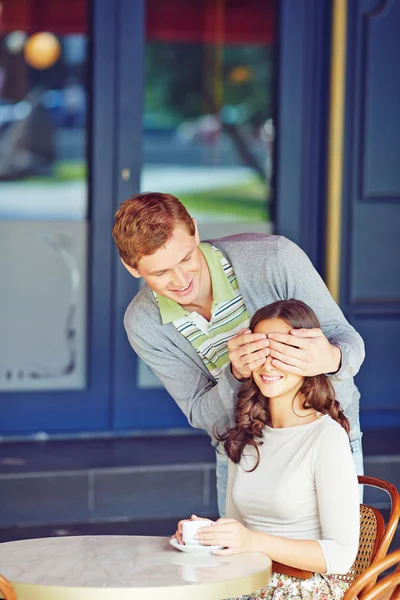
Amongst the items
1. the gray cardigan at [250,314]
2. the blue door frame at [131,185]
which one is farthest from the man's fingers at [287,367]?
the blue door frame at [131,185]

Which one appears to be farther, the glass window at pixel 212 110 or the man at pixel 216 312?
the glass window at pixel 212 110

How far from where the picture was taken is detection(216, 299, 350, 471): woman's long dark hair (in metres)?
2.42

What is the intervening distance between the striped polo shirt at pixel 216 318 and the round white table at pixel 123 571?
580 mm

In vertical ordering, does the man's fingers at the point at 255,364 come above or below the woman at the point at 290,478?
above

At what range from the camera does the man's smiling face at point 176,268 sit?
96.3 inches

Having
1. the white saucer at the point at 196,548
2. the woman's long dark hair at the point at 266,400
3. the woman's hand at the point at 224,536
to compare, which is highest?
the woman's long dark hair at the point at 266,400

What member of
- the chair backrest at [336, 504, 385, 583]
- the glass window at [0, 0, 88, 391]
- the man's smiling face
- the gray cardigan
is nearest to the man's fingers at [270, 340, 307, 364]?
the gray cardigan

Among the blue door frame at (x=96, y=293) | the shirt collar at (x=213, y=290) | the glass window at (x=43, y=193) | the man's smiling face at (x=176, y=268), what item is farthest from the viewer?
the glass window at (x=43, y=193)

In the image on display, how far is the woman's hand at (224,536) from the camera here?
2.18 meters

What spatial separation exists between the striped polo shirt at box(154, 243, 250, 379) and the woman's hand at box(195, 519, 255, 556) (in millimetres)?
564

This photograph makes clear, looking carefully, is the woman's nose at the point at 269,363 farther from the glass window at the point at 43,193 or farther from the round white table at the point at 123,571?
the glass window at the point at 43,193

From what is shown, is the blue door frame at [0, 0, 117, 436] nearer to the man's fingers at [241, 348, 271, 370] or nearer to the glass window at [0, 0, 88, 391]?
the glass window at [0, 0, 88, 391]

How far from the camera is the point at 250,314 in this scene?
2.68 metres

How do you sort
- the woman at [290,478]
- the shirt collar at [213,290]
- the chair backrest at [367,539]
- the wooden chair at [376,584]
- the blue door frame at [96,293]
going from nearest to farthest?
the wooden chair at [376,584] → the woman at [290,478] → the chair backrest at [367,539] → the shirt collar at [213,290] → the blue door frame at [96,293]
